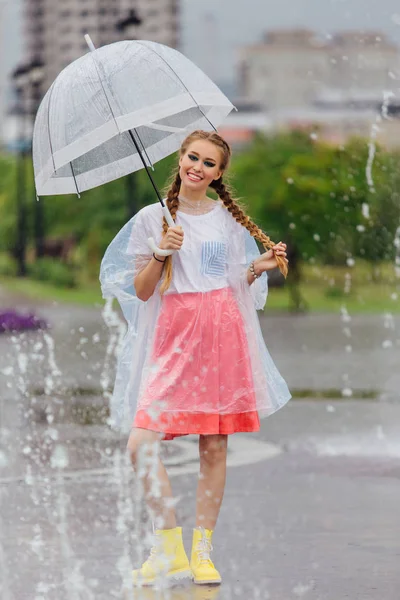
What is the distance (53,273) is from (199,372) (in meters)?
34.7

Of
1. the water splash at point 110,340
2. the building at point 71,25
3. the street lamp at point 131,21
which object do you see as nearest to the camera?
the water splash at point 110,340

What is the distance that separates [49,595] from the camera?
17.4ft

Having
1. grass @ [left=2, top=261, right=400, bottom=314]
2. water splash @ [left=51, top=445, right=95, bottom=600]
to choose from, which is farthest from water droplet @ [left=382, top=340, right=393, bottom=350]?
water splash @ [left=51, top=445, right=95, bottom=600]

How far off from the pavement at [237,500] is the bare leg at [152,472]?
277mm

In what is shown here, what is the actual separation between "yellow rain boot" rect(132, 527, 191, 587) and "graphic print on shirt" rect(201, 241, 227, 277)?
93cm

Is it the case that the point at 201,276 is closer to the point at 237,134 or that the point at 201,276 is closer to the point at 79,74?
the point at 79,74

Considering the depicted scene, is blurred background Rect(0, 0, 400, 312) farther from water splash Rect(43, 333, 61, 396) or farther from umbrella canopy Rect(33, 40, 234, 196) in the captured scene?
water splash Rect(43, 333, 61, 396)

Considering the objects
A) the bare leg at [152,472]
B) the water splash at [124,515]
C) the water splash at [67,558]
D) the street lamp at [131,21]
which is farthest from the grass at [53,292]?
the bare leg at [152,472]

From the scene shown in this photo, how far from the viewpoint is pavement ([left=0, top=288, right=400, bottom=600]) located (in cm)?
554

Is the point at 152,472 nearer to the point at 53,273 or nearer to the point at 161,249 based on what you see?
the point at 161,249

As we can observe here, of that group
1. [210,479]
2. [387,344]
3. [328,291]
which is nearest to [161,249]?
[210,479]

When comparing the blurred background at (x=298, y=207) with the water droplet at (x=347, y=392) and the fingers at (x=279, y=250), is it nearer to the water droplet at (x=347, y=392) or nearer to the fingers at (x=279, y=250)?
the fingers at (x=279, y=250)

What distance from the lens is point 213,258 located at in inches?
218

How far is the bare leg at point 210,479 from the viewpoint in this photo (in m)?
5.55
